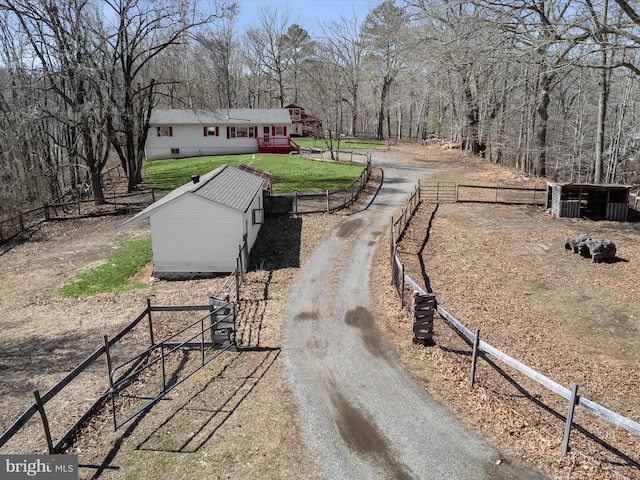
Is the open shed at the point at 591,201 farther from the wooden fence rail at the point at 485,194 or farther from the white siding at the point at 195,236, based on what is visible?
the white siding at the point at 195,236

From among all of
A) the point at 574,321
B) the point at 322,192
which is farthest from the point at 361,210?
the point at 574,321

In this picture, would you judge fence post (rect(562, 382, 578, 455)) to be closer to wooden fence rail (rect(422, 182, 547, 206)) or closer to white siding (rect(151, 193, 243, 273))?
white siding (rect(151, 193, 243, 273))

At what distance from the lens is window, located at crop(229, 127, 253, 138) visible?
52.6 metres

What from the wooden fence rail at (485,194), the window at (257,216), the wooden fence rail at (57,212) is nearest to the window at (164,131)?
the wooden fence rail at (57,212)

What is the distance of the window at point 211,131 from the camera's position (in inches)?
2066

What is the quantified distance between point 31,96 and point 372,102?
58.5 metres

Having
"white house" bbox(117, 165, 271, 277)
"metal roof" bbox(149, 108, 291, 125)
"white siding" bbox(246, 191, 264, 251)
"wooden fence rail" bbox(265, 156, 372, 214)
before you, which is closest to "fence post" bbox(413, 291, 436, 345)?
"white house" bbox(117, 165, 271, 277)

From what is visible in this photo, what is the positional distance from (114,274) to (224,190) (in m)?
6.19

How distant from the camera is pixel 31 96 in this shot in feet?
95.3

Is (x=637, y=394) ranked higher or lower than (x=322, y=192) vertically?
lower

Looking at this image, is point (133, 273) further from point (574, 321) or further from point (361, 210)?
point (574, 321)

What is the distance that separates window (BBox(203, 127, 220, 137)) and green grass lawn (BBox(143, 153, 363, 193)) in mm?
2956

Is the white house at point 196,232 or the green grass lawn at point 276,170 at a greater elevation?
the green grass lawn at point 276,170

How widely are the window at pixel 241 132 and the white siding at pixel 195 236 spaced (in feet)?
A: 112
